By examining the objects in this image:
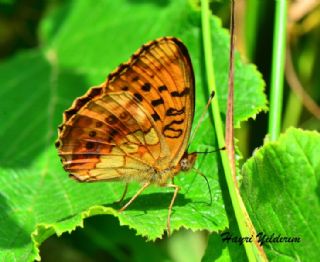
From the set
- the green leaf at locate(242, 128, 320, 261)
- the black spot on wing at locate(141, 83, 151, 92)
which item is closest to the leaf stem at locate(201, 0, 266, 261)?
the green leaf at locate(242, 128, 320, 261)

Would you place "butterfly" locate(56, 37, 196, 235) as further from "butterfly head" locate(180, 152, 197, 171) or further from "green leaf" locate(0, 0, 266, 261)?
"green leaf" locate(0, 0, 266, 261)

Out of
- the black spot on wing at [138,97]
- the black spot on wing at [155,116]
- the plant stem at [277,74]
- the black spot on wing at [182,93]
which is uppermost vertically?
the plant stem at [277,74]


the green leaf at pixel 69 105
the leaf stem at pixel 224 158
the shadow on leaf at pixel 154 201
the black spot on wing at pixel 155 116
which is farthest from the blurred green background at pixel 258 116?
the black spot on wing at pixel 155 116

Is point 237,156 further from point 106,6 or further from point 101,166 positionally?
point 106,6

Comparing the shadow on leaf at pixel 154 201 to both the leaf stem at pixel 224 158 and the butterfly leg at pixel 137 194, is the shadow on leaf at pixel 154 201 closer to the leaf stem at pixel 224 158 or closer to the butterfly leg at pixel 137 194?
the butterfly leg at pixel 137 194

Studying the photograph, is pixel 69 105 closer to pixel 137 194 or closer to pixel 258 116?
pixel 137 194

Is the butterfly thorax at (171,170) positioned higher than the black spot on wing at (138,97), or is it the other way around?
the black spot on wing at (138,97)

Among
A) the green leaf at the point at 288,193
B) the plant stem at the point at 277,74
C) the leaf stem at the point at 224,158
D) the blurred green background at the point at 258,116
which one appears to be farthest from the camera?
the blurred green background at the point at 258,116

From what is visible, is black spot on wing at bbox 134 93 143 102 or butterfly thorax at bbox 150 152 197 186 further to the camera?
butterfly thorax at bbox 150 152 197 186
